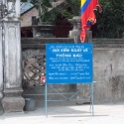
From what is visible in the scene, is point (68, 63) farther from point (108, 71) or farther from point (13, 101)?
point (108, 71)

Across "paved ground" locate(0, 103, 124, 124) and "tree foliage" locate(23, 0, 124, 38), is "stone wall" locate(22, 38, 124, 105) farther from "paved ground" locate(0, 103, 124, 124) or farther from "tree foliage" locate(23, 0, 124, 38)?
"tree foliage" locate(23, 0, 124, 38)

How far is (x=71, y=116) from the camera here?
436 inches

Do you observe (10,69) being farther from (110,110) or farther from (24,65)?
(110,110)

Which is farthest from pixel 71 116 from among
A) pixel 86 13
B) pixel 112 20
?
pixel 112 20

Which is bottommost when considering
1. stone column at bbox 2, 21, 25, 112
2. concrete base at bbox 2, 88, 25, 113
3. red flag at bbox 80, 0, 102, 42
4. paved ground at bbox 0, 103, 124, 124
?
paved ground at bbox 0, 103, 124, 124

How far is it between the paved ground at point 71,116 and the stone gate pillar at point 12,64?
37 cm

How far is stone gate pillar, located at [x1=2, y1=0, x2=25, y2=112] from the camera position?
1136 cm

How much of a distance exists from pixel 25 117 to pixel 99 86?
3.05m

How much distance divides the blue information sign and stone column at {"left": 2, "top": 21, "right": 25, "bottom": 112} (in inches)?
37.2

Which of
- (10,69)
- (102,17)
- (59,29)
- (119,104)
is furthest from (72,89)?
(59,29)

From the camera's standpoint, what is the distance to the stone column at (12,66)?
11359mm

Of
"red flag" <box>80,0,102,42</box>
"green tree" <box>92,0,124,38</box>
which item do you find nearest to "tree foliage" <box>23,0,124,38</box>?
"green tree" <box>92,0,124,38</box>

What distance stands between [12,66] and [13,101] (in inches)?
36.4

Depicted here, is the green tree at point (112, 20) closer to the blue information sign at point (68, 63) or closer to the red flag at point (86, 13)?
the red flag at point (86, 13)
